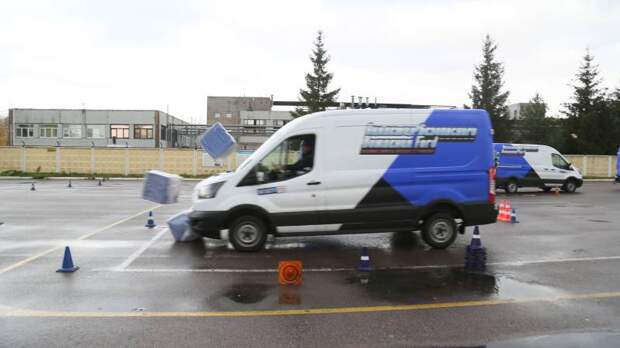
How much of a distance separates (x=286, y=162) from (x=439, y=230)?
3.13m

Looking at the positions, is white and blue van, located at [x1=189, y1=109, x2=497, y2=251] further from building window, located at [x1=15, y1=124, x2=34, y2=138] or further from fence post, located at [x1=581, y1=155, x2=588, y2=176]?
building window, located at [x1=15, y1=124, x2=34, y2=138]

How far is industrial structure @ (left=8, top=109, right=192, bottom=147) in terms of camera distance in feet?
207

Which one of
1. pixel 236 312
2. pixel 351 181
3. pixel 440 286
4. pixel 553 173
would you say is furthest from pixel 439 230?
pixel 553 173

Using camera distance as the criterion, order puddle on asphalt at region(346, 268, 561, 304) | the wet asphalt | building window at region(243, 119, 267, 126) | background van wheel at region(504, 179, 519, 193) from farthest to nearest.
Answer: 1. building window at region(243, 119, 267, 126)
2. background van wheel at region(504, 179, 519, 193)
3. puddle on asphalt at region(346, 268, 561, 304)
4. the wet asphalt

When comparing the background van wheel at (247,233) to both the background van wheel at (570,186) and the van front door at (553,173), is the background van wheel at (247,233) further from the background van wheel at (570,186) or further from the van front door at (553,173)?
the background van wheel at (570,186)

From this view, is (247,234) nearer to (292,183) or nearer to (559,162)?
(292,183)

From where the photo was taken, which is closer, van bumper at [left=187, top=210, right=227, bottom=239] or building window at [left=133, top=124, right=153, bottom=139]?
van bumper at [left=187, top=210, right=227, bottom=239]

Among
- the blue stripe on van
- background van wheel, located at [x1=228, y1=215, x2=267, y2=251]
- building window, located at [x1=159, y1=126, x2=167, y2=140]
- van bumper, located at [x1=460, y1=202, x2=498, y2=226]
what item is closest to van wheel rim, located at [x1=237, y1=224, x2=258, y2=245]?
background van wheel, located at [x1=228, y1=215, x2=267, y2=251]

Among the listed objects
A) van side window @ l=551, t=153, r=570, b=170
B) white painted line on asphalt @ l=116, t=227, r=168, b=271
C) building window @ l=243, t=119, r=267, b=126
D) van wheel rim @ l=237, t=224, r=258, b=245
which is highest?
building window @ l=243, t=119, r=267, b=126

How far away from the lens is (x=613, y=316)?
5.41 metres

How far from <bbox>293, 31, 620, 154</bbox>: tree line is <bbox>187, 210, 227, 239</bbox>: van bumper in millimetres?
43710

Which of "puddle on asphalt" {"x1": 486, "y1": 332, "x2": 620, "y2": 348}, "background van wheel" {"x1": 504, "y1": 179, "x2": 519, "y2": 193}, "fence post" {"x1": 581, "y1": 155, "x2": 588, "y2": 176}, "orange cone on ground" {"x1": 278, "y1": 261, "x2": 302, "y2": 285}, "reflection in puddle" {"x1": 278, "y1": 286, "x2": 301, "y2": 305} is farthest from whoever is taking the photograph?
"fence post" {"x1": 581, "y1": 155, "x2": 588, "y2": 176}

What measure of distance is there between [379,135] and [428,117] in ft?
3.35

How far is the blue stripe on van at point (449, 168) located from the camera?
8.99 meters
